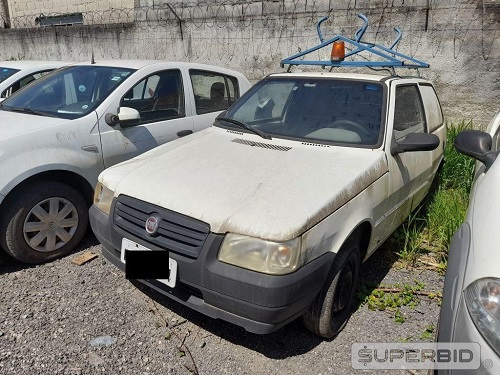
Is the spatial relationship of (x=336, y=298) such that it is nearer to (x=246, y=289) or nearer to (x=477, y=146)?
(x=246, y=289)

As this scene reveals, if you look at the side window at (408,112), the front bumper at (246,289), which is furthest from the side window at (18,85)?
the side window at (408,112)

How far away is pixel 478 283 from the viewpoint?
1.65 meters

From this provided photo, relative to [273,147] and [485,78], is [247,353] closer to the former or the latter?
[273,147]

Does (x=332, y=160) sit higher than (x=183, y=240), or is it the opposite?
(x=332, y=160)

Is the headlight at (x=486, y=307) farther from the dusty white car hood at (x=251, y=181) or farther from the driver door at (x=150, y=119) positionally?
the driver door at (x=150, y=119)

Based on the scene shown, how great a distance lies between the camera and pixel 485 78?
576 centimetres

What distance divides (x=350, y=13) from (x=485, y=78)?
2197 millimetres

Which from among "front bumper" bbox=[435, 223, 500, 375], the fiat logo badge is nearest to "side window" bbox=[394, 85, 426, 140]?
"front bumper" bbox=[435, 223, 500, 375]

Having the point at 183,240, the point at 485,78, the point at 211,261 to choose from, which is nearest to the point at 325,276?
the point at 211,261

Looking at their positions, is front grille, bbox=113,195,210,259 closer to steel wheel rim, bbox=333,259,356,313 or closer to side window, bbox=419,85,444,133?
steel wheel rim, bbox=333,259,356,313

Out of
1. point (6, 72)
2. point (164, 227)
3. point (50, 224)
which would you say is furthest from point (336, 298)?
point (6, 72)

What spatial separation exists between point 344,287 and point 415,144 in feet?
3.80

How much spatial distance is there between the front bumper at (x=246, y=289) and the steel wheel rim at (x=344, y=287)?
328 mm

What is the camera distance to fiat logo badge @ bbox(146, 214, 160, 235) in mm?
2318
